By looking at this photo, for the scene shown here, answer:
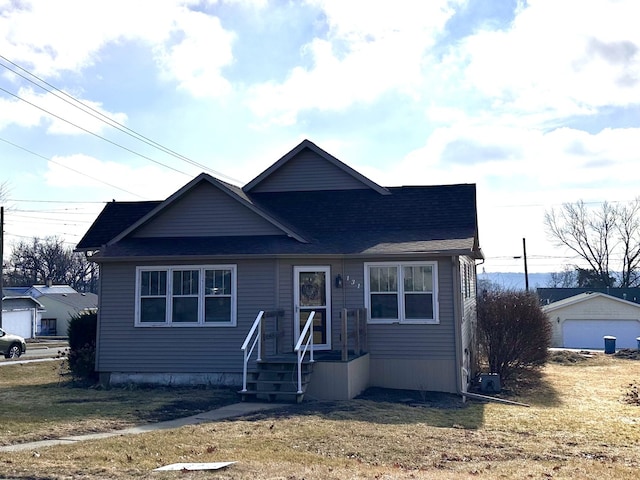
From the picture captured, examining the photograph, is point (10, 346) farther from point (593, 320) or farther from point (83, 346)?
point (593, 320)

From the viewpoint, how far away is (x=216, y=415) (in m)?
11.2

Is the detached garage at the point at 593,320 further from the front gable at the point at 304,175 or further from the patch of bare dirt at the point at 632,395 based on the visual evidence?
the front gable at the point at 304,175

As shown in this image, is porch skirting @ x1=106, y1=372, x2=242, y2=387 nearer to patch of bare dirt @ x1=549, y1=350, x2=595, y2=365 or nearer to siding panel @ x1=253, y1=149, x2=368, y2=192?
siding panel @ x1=253, y1=149, x2=368, y2=192

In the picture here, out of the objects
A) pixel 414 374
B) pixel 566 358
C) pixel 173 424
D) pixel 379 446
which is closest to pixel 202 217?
pixel 414 374

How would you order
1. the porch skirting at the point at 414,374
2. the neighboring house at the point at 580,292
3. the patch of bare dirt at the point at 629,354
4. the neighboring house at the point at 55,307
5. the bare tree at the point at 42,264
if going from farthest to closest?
1. the bare tree at the point at 42,264
2. the neighboring house at the point at 55,307
3. the neighboring house at the point at 580,292
4. the patch of bare dirt at the point at 629,354
5. the porch skirting at the point at 414,374

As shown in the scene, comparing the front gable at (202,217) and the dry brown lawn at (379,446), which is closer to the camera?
the dry brown lawn at (379,446)

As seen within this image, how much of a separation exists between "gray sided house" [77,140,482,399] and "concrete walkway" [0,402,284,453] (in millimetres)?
2112

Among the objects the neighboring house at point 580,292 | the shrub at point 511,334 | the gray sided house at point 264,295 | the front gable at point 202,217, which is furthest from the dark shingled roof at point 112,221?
the neighboring house at point 580,292

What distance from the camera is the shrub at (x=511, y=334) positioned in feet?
61.9

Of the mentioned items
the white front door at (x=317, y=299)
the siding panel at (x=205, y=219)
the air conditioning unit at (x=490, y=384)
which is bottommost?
the air conditioning unit at (x=490, y=384)

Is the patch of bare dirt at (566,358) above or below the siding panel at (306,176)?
below

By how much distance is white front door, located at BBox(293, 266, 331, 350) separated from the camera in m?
15.2

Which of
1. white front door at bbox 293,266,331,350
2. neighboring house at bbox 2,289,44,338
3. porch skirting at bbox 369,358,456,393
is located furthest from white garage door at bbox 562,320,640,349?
neighboring house at bbox 2,289,44,338

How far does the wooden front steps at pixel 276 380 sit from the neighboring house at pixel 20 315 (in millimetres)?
41131
